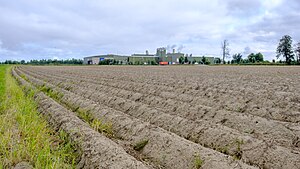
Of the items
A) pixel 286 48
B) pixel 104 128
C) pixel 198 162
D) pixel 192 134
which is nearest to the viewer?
pixel 198 162

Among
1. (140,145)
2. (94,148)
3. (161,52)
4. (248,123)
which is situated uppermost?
(161,52)

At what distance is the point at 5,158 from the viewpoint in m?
3.54

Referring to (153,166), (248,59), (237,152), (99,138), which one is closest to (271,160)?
(237,152)

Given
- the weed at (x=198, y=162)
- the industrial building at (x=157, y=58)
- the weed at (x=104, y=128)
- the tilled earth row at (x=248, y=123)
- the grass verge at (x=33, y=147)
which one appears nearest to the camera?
the weed at (x=198, y=162)

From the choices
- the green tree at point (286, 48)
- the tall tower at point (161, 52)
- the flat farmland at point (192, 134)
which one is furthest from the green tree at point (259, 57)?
the flat farmland at point (192, 134)

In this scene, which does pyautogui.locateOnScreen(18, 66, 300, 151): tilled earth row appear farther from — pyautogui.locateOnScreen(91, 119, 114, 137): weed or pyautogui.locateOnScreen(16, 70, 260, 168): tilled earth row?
pyautogui.locateOnScreen(91, 119, 114, 137): weed

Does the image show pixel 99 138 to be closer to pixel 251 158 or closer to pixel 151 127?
pixel 151 127

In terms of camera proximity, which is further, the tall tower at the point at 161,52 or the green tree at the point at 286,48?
the tall tower at the point at 161,52

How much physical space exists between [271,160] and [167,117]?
8.17ft

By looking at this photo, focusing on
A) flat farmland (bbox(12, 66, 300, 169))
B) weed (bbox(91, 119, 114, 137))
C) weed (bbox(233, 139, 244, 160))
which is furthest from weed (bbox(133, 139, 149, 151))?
weed (bbox(233, 139, 244, 160))

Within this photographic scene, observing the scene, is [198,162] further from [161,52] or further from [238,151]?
[161,52]

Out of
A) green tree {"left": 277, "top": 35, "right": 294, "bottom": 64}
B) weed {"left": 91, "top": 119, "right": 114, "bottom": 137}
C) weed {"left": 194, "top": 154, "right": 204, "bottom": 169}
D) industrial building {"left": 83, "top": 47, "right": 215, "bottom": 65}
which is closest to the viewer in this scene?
weed {"left": 194, "top": 154, "right": 204, "bottom": 169}

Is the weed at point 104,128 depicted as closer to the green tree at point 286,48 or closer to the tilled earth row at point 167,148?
the tilled earth row at point 167,148

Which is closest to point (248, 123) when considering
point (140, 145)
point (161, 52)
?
point (140, 145)
